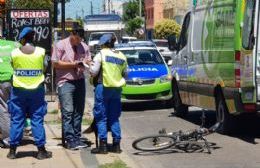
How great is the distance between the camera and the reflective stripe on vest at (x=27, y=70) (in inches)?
361

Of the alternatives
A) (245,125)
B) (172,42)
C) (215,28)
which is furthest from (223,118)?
(172,42)

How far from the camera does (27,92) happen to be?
30.1 feet

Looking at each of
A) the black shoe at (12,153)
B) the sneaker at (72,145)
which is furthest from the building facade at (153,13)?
the black shoe at (12,153)

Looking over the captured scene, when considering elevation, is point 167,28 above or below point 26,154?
above

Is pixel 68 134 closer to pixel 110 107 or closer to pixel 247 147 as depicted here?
pixel 110 107

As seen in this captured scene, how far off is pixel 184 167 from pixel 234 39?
2846mm

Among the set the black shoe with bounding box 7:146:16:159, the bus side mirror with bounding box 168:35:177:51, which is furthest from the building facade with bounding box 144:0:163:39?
the black shoe with bounding box 7:146:16:159

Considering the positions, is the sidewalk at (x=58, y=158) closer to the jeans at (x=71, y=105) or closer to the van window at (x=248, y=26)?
the jeans at (x=71, y=105)

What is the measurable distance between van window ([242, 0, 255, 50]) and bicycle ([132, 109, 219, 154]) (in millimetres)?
1588

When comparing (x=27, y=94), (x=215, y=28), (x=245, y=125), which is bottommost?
(x=245, y=125)

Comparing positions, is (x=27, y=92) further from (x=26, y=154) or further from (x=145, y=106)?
(x=145, y=106)

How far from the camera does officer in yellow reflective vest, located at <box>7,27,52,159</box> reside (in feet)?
30.1

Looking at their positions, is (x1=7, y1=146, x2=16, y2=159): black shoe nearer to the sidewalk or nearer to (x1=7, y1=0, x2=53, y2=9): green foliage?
the sidewalk

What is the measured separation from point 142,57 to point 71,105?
8478 millimetres
